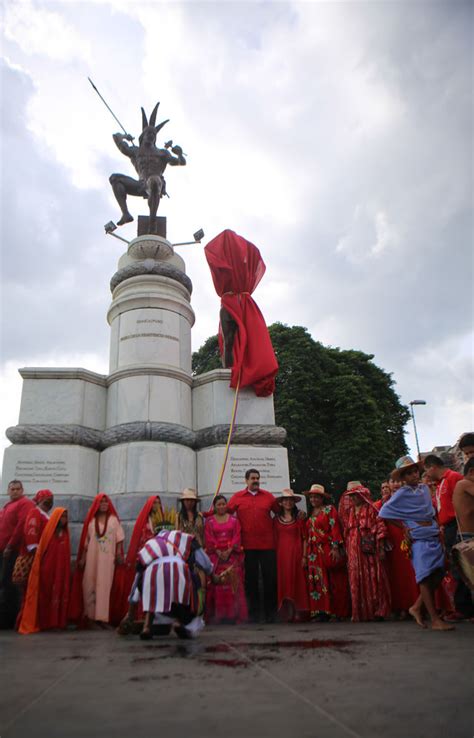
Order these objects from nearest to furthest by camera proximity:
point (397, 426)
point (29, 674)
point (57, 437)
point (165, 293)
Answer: point (29, 674) < point (57, 437) < point (165, 293) < point (397, 426)

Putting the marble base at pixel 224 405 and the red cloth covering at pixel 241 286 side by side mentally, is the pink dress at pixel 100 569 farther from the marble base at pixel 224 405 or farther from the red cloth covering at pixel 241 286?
the red cloth covering at pixel 241 286

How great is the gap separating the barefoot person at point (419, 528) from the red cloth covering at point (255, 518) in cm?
187

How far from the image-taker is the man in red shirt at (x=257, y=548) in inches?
271

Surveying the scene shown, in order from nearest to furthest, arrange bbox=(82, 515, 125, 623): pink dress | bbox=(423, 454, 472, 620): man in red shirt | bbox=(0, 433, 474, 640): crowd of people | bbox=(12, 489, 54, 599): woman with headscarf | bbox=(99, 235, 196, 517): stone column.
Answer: bbox=(0, 433, 474, 640): crowd of people
bbox=(12, 489, 54, 599): woman with headscarf
bbox=(423, 454, 472, 620): man in red shirt
bbox=(82, 515, 125, 623): pink dress
bbox=(99, 235, 196, 517): stone column

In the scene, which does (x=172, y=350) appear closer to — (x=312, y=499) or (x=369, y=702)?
(x=312, y=499)

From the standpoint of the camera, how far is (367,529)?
6.70m

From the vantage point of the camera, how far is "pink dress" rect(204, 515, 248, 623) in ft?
21.5

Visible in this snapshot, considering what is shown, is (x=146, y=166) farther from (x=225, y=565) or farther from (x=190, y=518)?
(x=225, y=565)

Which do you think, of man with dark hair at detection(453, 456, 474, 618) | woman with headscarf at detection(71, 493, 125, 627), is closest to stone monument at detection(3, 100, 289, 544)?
woman with headscarf at detection(71, 493, 125, 627)

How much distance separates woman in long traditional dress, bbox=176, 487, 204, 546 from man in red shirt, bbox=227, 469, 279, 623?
1.45ft

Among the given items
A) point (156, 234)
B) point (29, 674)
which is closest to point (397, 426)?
point (156, 234)

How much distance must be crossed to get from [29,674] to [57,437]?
5.47m

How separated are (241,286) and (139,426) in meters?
3.14

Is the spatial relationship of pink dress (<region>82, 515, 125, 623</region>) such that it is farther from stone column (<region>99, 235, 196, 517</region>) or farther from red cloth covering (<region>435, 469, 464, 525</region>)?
red cloth covering (<region>435, 469, 464, 525</region>)
